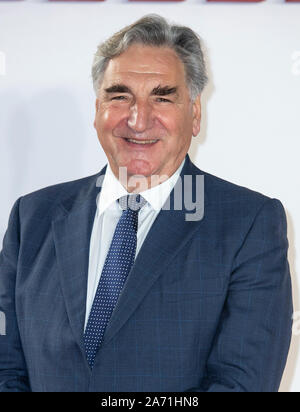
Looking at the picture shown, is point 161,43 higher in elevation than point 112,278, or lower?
higher

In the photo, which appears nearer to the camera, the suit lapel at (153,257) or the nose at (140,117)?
the suit lapel at (153,257)

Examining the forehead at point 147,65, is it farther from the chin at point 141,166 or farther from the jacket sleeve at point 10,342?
the jacket sleeve at point 10,342

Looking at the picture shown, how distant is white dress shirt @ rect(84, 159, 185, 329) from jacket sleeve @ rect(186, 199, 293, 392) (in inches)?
11.5

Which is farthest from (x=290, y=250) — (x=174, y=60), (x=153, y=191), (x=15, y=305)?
(x=15, y=305)

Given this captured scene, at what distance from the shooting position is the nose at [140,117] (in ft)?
6.68

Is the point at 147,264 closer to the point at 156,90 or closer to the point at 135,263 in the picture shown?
the point at 135,263

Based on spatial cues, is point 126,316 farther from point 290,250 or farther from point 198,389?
point 290,250

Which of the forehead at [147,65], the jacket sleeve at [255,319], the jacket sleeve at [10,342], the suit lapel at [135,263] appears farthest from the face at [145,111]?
the jacket sleeve at [10,342]

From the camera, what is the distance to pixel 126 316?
188cm

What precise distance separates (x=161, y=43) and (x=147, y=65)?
8 cm

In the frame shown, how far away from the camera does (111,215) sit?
2.09 m

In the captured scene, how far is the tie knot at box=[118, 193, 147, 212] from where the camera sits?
2084 millimetres

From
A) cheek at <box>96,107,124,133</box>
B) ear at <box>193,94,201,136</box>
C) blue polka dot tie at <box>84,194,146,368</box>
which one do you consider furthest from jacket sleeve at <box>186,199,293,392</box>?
cheek at <box>96,107,124,133</box>

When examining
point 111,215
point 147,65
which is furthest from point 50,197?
point 147,65
